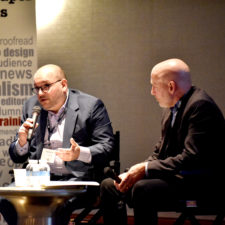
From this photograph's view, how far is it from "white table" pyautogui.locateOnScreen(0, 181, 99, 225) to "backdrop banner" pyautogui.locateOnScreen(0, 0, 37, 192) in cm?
216

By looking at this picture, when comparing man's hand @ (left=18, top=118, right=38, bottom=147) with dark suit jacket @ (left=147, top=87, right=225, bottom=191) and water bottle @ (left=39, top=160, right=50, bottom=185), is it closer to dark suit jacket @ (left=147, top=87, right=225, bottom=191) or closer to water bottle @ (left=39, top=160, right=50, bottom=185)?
water bottle @ (left=39, top=160, right=50, bottom=185)

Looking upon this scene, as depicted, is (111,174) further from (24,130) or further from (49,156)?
(24,130)

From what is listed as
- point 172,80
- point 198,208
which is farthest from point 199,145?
point 172,80

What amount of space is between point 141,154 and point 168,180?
2387mm

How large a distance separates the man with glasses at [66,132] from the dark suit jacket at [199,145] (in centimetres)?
81

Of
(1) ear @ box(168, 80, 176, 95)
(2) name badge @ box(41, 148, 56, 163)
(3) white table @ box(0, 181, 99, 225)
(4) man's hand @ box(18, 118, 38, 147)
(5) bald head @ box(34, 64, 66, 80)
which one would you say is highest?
(5) bald head @ box(34, 64, 66, 80)

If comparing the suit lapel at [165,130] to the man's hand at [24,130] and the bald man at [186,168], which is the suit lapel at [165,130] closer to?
the bald man at [186,168]

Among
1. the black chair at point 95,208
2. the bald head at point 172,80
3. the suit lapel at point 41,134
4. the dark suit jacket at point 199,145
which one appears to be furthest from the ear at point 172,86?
the suit lapel at point 41,134

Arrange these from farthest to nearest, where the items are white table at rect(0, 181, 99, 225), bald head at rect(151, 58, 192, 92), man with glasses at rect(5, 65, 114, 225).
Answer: man with glasses at rect(5, 65, 114, 225) < bald head at rect(151, 58, 192, 92) < white table at rect(0, 181, 99, 225)

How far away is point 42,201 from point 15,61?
2.44 m

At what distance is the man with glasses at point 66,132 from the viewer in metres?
3.62

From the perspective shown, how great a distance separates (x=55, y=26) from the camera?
5.46 meters

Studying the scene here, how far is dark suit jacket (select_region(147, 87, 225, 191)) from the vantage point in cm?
287

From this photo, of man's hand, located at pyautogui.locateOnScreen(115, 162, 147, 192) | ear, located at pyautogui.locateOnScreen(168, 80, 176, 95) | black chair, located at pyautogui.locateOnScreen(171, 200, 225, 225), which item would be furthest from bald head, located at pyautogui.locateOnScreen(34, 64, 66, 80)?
black chair, located at pyautogui.locateOnScreen(171, 200, 225, 225)
